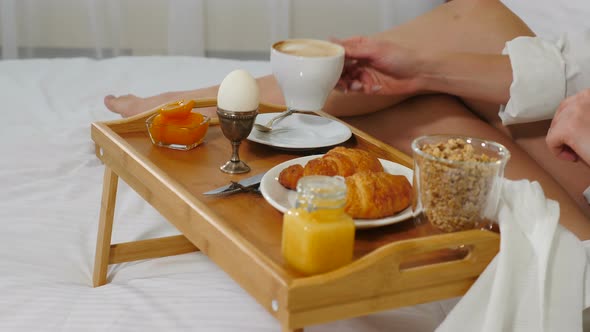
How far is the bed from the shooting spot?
1066 mm

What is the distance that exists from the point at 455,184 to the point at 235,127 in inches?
13.7

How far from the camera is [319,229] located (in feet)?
2.57

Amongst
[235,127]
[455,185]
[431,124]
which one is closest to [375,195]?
[455,185]

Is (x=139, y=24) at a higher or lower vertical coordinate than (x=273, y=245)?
lower

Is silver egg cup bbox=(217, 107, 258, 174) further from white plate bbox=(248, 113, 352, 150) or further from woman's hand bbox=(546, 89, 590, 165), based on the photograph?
woman's hand bbox=(546, 89, 590, 165)

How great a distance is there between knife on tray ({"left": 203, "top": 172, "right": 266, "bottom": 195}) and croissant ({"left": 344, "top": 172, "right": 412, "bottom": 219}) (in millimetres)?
142

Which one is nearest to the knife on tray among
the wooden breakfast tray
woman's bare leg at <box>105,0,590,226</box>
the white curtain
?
the wooden breakfast tray

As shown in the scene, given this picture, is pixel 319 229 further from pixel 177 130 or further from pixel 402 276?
pixel 177 130

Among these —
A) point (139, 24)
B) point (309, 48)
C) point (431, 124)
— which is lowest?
point (139, 24)

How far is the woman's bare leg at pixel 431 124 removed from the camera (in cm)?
146

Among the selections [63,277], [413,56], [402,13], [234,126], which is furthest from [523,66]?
[402,13]

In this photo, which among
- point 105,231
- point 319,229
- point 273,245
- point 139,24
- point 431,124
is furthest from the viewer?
point 139,24

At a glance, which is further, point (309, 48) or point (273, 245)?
point (309, 48)

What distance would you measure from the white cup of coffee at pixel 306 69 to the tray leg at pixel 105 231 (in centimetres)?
31
